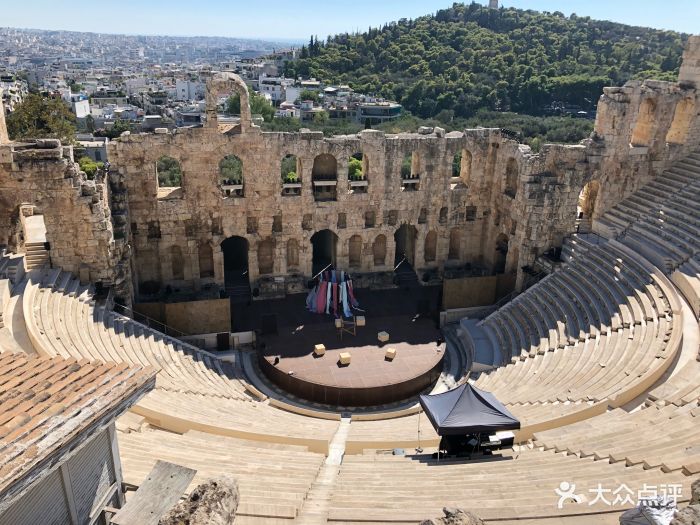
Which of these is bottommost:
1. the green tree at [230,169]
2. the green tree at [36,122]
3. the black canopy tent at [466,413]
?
the green tree at [230,169]

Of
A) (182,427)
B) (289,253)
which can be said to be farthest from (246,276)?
(182,427)

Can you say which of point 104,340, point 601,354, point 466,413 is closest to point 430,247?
point 601,354

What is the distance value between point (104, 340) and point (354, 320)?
11.9 metres

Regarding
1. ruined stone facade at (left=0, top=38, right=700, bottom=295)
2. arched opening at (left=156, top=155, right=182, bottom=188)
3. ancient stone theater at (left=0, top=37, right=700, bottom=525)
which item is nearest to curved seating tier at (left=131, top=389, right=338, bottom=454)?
ancient stone theater at (left=0, top=37, right=700, bottom=525)

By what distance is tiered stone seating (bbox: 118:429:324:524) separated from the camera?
10.9 meters

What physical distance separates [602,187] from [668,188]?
313 centimetres

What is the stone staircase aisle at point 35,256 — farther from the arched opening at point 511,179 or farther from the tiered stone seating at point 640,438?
the arched opening at point 511,179

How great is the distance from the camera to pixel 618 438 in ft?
46.4

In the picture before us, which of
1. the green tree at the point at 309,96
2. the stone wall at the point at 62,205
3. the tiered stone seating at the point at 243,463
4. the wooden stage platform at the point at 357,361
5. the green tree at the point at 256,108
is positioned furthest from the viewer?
the green tree at the point at 309,96

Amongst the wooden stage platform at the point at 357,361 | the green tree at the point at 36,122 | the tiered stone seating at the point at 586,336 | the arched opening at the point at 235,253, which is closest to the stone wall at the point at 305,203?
the arched opening at the point at 235,253

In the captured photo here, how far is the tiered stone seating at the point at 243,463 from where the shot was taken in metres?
10.9

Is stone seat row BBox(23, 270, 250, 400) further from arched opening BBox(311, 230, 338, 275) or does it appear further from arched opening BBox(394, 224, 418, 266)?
arched opening BBox(394, 224, 418, 266)

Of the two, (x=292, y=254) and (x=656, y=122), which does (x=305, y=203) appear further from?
(x=656, y=122)

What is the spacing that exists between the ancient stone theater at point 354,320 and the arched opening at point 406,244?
18 centimetres
